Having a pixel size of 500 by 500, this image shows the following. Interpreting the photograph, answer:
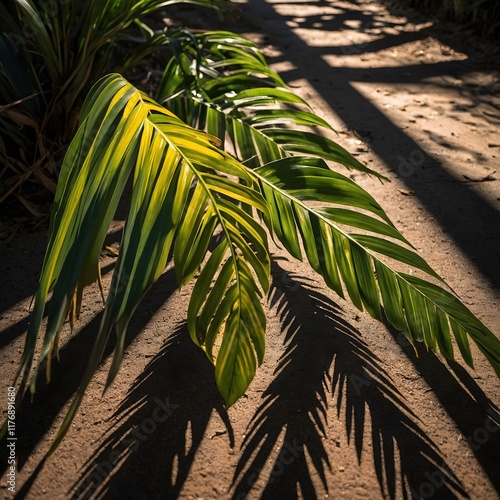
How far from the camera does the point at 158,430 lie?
4.92ft

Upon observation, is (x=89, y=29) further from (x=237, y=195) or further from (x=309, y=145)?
(x=237, y=195)

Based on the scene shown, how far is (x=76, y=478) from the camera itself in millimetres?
1372

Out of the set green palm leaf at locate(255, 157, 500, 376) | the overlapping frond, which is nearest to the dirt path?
green palm leaf at locate(255, 157, 500, 376)

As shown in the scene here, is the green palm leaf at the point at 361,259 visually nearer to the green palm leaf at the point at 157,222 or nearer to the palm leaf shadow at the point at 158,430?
the green palm leaf at the point at 157,222

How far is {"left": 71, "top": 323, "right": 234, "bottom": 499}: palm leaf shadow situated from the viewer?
1.36m

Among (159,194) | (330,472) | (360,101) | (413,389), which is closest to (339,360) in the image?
(413,389)

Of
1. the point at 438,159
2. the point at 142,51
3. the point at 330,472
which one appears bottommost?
the point at 330,472

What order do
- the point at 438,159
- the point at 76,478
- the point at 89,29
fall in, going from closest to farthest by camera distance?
the point at 76,478, the point at 89,29, the point at 438,159

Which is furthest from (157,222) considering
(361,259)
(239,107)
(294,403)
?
(239,107)

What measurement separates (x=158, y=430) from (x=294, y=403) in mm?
376

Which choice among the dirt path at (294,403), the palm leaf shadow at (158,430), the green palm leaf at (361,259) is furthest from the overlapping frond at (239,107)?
the palm leaf shadow at (158,430)

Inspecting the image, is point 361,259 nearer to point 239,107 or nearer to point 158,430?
point 158,430

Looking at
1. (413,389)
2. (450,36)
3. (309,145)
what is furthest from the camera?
(450,36)

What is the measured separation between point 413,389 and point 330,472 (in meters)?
0.39
